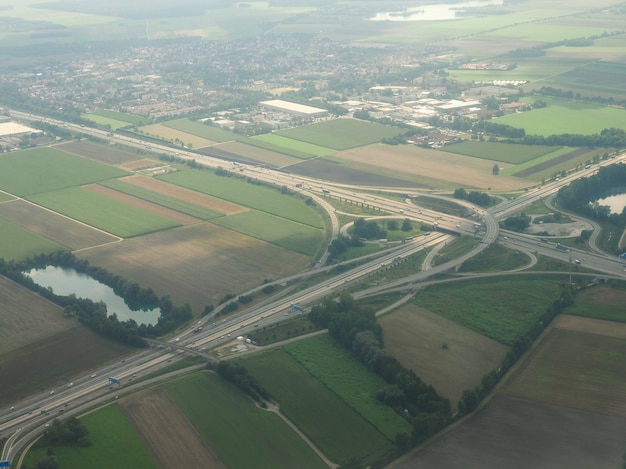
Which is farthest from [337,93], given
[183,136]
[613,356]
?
[613,356]

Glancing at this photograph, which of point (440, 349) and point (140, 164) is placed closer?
point (440, 349)

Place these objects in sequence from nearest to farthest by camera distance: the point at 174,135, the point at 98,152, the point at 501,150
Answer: the point at 501,150 → the point at 98,152 → the point at 174,135

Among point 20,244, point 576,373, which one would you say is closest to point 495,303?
point 576,373

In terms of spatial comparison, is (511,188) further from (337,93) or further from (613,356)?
(337,93)

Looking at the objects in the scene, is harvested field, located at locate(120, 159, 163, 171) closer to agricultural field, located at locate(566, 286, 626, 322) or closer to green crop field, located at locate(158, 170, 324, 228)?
green crop field, located at locate(158, 170, 324, 228)

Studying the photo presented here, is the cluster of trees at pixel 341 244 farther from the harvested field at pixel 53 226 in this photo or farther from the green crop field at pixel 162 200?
the harvested field at pixel 53 226

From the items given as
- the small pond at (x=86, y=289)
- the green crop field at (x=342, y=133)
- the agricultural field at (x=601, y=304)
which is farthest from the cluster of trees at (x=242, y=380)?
the green crop field at (x=342, y=133)

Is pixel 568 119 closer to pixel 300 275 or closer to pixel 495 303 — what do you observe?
pixel 495 303
